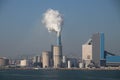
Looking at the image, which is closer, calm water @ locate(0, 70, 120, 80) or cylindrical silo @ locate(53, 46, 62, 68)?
calm water @ locate(0, 70, 120, 80)

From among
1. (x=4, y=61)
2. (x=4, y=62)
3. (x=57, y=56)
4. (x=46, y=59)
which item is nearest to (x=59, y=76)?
(x=57, y=56)

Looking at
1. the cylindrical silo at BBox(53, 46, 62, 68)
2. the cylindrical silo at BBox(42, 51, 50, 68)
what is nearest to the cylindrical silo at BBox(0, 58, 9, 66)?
the cylindrical silo at BBox(42, 51, 50, 68)

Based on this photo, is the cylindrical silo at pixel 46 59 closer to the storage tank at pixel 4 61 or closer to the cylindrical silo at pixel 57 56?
the cylindrical silo at pixel 57 56

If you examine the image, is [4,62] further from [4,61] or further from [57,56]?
[57,56]

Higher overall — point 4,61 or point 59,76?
point 4,61

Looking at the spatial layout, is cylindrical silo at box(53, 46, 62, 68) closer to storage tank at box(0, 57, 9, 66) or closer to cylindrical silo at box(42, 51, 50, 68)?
cylindrical silo at box(42, 51, 50, 68)

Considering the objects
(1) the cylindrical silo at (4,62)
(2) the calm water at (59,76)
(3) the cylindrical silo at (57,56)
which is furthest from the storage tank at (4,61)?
(2) the calm water at (59,76)

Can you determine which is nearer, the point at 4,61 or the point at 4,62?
the point at 4,62

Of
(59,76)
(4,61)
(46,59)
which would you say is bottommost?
(59,76)

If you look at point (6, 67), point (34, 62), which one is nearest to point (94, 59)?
point (34, 62)

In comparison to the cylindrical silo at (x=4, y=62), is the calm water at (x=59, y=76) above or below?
below

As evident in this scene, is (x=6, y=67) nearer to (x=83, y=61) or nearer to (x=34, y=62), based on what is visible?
(x=34, y=62)

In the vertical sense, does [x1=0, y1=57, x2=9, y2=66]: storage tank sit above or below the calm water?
above
